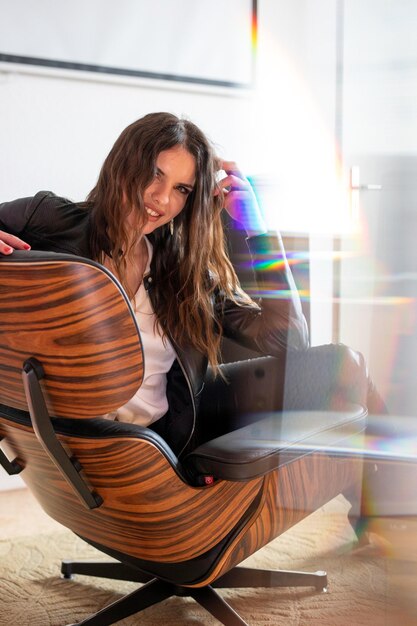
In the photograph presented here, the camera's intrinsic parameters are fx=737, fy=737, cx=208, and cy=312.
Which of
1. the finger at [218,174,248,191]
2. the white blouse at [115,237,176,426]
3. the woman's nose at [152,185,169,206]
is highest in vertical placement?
the finger at [218,174,248,191]

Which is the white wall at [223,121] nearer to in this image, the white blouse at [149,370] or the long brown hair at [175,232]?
the long brown hair at [175,232]

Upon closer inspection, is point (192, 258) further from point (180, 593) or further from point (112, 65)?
point (112, 65)

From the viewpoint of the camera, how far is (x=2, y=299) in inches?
36.2

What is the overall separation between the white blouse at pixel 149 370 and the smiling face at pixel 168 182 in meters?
0.15

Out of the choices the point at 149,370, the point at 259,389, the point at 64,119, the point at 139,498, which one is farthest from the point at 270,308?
the point at 64,119

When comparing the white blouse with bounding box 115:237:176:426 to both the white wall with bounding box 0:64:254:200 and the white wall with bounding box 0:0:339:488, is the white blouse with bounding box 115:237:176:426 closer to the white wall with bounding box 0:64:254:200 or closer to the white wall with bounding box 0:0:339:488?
the white wall with bounding box 0:0:339:488

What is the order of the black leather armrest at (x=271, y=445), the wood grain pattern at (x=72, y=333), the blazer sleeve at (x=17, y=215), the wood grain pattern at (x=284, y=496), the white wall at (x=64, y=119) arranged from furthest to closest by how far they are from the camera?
the white wall at (x=64, y=119)
the blazer sleeve at (x=17, y=215)
the wood grain pattern at (x=284, y=496)
the black leather armrest at (x=271, y=445)
the wood grain pattern at (x=72, y=333)

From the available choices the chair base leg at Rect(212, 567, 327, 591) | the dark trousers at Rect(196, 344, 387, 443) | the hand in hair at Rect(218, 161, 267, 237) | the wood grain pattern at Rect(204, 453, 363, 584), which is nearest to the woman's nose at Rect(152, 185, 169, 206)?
the hand in hair at Rect(218, 161, 267, 237)

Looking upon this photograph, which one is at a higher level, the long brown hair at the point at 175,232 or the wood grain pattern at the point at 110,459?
the long brown hair at the point at 175,232

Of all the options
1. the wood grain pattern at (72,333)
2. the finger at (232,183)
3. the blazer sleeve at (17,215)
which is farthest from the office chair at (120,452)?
the finger at (232,183)

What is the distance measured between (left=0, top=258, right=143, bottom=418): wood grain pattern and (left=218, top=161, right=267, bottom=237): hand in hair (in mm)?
580

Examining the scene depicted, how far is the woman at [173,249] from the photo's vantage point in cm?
129

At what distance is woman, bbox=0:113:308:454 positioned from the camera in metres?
1.29

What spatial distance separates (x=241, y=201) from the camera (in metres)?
1.42
